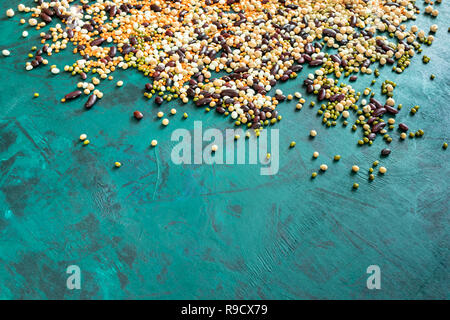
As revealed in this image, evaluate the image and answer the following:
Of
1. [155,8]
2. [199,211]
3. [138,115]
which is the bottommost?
[199,211]

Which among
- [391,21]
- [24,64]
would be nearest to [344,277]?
[391,21]

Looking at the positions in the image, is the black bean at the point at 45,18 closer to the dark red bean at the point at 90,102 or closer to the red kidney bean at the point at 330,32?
the dark red bean at the point at 90,102

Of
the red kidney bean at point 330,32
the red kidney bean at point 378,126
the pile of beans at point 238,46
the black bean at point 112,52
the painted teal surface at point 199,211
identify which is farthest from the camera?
the red kidney bean at point 330,32

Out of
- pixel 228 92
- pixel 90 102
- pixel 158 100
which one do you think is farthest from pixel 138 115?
pixel 228 92

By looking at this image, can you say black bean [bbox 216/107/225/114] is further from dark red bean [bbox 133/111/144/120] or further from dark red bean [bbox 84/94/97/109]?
dark red bean [bbox 84/94/97/109]

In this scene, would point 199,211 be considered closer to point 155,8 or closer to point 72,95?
point 72,95

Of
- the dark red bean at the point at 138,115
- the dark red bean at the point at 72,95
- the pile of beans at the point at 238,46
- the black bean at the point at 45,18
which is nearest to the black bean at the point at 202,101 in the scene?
the pile of beans at the point at 238,46
